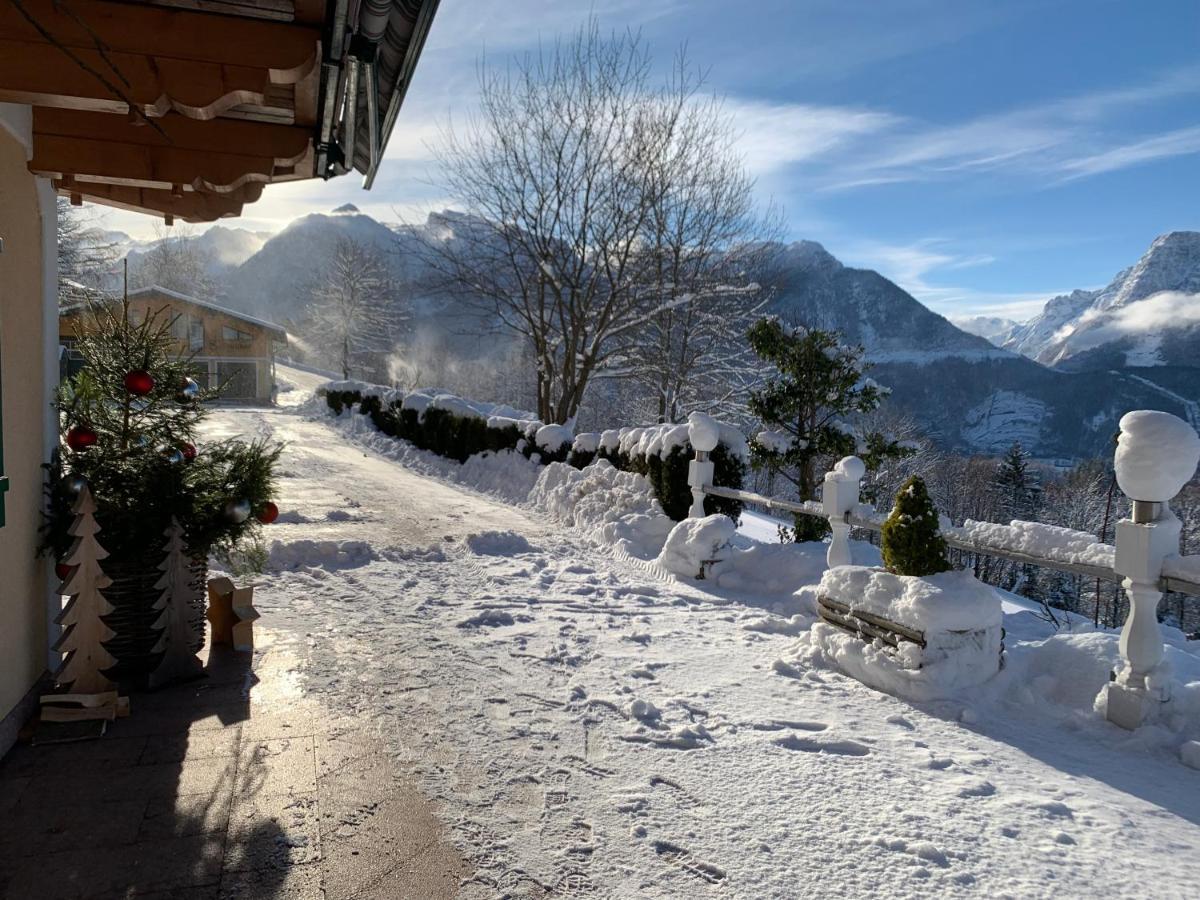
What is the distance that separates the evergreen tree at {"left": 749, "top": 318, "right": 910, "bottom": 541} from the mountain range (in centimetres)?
5535

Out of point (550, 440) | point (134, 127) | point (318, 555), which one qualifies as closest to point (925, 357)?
point (550, 440)

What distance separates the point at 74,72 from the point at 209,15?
63cm

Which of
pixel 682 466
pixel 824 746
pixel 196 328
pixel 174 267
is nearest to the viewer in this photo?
pixel 824 746

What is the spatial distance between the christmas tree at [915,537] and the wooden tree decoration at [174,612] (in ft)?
13.6

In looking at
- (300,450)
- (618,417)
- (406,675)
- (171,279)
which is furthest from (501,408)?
(171,279)

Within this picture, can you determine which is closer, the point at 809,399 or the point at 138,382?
the point at 138,382

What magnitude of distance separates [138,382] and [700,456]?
5.52 m

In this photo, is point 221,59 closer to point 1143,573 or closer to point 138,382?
point 138,382

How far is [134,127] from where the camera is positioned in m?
3.48

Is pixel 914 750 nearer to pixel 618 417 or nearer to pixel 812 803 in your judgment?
pixel 812 803

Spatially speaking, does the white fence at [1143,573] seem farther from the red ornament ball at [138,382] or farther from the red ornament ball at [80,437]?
the red ornament ball at [80,437]

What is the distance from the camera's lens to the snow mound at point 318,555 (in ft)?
22.2

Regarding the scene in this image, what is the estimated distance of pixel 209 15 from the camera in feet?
7.82

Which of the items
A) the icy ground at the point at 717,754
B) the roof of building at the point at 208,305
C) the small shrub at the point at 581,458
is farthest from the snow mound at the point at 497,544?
the roof of building at the point at 208,305
